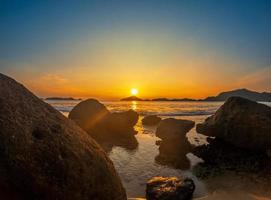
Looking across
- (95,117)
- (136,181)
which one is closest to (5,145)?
(136,181)

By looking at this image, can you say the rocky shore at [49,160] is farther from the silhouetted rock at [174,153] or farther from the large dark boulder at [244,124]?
the large dark boulder at [244,124]

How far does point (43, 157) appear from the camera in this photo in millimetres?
3275

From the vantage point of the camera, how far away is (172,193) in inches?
246

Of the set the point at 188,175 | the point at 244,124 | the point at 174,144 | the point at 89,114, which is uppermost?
the point at 244,124

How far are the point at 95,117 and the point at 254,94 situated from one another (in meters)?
156

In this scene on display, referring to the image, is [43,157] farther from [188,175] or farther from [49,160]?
[188,175]

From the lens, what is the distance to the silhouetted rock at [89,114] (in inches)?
734

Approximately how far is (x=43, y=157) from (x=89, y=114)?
16306 millimetres

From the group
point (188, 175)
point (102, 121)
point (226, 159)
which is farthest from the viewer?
point (102, 121)

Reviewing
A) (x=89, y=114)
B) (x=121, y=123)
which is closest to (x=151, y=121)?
(x=121, y=123)

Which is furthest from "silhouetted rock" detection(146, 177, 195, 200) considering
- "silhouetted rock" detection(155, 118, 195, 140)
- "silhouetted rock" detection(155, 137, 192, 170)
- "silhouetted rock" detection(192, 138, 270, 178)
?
"silhouetted rock" detection(155, 118, 195, 140)

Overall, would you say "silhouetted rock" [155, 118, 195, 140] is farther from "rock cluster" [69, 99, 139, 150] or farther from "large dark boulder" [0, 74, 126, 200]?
"large dark boulder" [0, 74, 126, 200]

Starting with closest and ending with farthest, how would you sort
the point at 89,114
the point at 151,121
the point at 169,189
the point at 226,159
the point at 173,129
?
the point at 169,189
the point at 226,159
the point at 173,129
the point at 89,114
the point at 151,121

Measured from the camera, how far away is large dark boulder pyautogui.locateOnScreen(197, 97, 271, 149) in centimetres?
1048
